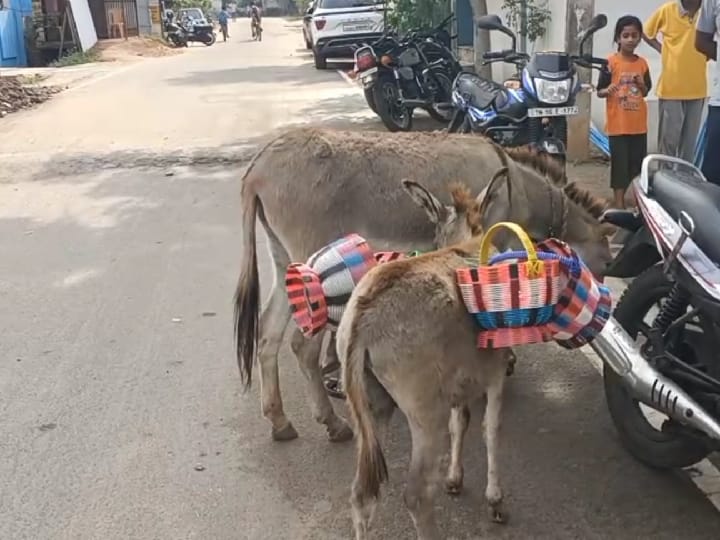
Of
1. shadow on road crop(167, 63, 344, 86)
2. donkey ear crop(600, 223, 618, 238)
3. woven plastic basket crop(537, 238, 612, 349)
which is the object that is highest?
woven plastic basket crop(537, 238, 612, 349)

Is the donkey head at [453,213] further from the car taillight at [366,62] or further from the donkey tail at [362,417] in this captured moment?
the car taillight at [366,62]

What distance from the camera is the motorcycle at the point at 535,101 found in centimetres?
701

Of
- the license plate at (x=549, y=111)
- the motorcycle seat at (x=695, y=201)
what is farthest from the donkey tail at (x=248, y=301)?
the license plate at (x=549, y=111)

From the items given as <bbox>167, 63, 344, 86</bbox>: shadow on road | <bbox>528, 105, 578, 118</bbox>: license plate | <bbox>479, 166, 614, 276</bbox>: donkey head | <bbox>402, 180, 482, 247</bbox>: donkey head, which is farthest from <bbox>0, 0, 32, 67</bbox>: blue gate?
<bbox>402, 180, 482, 247</bbox>: donkey head

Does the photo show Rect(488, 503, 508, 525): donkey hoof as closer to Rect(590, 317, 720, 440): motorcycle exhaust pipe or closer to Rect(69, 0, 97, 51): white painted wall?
Rect(590, 317, 720, 440): motorcycle exhaust pipe

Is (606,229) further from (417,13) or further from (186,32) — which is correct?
(186,32)

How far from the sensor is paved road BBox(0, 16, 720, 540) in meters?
3.41

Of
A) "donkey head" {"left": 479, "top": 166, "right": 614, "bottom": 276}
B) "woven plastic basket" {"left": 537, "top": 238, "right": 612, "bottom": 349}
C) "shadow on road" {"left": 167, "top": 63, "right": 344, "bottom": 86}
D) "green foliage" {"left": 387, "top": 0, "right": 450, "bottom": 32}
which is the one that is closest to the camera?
"woven plastic basket" {"left": 537, "top": 238, "right": 612, "bottom": 349}

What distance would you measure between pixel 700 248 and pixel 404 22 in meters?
13.3

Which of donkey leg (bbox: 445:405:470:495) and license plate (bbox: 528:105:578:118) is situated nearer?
donkey leg (bbox: 445:405:470:495)

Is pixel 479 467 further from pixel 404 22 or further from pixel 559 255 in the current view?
pixel 404 22

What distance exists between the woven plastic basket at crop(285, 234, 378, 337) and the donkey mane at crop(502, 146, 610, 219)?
156cm

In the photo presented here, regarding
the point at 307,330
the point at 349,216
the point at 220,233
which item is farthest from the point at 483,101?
the point at 307,330

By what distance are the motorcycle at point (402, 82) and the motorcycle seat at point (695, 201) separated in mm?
7987
